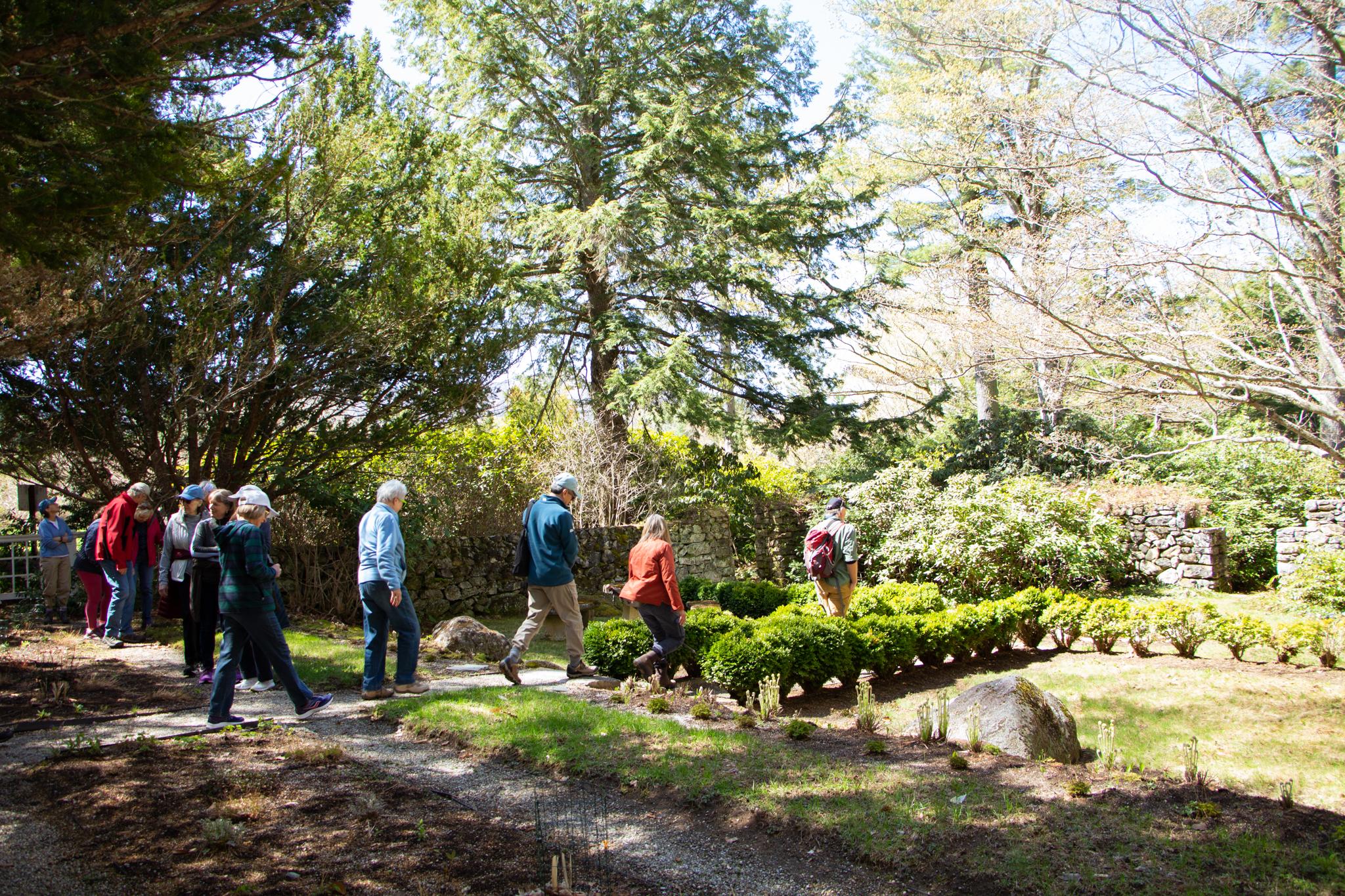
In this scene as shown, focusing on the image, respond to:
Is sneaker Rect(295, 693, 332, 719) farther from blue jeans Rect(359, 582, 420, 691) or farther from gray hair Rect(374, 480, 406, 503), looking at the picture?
gray hair Rect(374, 480, 406, 503)

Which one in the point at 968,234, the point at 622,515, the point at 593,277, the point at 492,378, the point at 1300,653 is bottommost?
the point at 1300,653

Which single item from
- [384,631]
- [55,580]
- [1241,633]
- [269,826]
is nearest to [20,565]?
[55,580]

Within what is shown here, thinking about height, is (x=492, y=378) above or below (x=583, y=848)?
above

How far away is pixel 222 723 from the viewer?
19.7ft

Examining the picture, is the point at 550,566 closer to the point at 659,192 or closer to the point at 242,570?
the point at 242,570

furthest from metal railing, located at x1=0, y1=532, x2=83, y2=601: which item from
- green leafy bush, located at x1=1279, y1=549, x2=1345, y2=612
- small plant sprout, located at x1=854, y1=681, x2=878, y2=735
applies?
green leafy bush, located at x1=1279, y1=549, x2=1345, y2=612

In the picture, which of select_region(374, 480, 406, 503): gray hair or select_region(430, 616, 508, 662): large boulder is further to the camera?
select_region(430, 616, 508, 662): large boulder

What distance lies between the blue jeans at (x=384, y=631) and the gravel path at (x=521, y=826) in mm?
505

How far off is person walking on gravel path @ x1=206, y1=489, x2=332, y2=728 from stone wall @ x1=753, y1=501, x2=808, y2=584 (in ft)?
40.9

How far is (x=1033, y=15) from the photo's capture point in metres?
12.2

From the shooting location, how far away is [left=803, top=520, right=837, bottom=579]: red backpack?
10312mm

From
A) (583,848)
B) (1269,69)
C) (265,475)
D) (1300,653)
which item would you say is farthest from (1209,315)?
(265,475)

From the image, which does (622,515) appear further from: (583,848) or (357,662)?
(583,848)

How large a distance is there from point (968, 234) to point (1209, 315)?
8.21m
